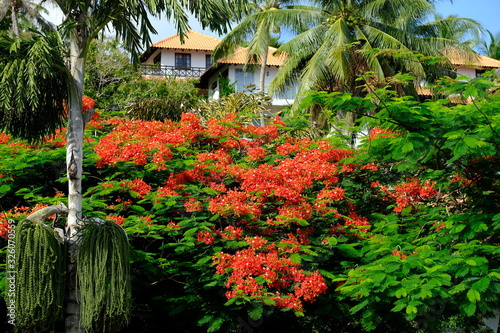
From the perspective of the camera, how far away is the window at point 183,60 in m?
38.9

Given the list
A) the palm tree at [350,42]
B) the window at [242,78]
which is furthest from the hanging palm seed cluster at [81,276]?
the window at [242,78]

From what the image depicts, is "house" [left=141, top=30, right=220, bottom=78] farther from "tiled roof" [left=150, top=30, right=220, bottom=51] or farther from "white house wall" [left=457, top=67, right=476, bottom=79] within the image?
"white house wall" [left=457, top=67, right=476, bottom=79]

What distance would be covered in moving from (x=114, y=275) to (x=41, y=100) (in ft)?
6.85

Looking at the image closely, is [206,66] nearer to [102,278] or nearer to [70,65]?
[70,65]

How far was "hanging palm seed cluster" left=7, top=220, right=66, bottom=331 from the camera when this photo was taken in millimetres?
5996

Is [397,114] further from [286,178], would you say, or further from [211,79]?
[211,79]

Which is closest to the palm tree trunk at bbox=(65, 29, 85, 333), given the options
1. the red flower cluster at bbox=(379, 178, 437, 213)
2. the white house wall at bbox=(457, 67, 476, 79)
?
the red flower cluster at bbox=(379, 178, 437, 213)

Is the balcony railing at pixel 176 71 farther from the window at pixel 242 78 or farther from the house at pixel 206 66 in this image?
the window at pixel 242 78

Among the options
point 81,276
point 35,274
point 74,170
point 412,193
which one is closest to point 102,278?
point 81,276

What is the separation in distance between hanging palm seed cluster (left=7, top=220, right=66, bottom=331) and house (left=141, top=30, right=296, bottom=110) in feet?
90.0

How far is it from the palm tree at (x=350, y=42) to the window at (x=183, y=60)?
682 inches

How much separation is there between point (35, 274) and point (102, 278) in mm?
647

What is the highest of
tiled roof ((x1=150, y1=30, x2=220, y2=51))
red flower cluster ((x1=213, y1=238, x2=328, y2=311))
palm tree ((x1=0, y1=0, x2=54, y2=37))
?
palm tree ((x1=0, y1=0, x2=54, y2=37))

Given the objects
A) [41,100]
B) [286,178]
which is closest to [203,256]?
[286,178]
